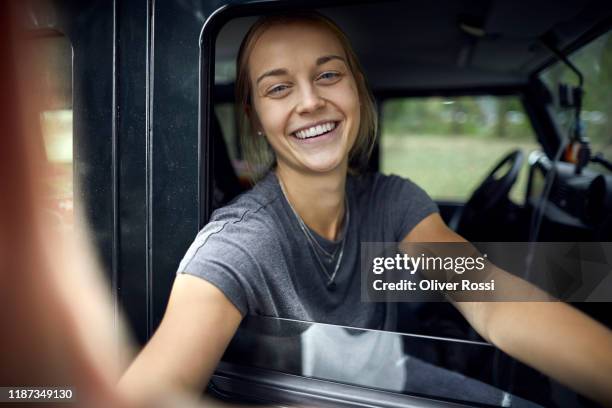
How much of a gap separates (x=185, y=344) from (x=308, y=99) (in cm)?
57

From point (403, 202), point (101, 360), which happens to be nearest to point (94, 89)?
point (101, 360)

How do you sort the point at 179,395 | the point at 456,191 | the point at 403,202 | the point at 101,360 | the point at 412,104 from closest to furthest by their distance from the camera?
the point at 179,395 < the point at 101,360 < the point at 403,202 < the point at 412,104 < the point at 456,191

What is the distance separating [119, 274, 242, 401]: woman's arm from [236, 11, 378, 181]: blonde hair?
1.63 ft

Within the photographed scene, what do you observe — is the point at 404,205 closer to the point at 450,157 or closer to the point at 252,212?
the point at 252,212

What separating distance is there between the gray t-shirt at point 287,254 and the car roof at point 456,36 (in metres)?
0.42

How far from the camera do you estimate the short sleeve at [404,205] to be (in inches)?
53.8

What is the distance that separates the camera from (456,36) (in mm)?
2414

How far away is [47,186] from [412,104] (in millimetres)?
2944

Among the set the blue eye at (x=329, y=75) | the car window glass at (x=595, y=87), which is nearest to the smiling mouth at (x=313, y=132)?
the blue eye at (x=329, y=75)

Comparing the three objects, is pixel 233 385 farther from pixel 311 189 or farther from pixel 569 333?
pixel 569 333

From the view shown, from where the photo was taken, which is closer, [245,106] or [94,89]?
[94,89]

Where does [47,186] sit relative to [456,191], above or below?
above

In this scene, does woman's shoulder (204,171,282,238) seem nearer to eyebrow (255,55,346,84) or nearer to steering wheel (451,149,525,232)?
eyebrow (255,55,346,84)

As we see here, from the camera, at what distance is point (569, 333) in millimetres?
989
